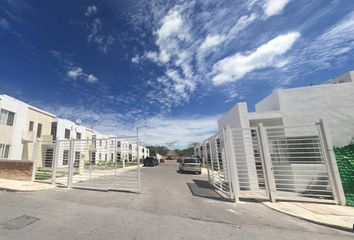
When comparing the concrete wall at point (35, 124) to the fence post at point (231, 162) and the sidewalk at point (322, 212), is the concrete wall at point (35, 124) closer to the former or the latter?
the fence post at point (231, 162)

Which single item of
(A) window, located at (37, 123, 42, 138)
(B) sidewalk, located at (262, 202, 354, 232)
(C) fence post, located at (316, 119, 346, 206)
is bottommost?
(B) sidewalk, located at (262, 202, 354, 232)

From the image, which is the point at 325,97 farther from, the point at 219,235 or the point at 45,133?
the point at 45,133

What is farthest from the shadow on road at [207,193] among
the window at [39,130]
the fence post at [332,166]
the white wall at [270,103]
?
the window at [39,130]

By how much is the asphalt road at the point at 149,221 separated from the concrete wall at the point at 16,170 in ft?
17.1

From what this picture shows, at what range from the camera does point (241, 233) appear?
4.69 metres

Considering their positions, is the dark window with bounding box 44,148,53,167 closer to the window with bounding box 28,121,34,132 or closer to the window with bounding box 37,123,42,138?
the window with bounding box 28,121,34,132

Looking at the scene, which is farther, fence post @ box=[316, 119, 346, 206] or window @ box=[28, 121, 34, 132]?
window @ box=[28, 121, 34, 132]

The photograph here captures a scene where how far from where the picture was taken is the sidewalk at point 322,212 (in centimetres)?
533

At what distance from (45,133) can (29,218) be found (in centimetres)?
2807

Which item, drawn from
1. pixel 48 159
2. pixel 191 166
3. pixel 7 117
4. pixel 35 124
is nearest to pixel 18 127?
pixel 7 117

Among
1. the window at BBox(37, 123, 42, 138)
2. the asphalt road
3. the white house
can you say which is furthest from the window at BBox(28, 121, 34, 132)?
the white house

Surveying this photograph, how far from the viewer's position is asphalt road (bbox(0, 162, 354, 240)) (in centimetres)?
452

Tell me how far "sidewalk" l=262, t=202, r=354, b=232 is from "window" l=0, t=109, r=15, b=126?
26.9 m

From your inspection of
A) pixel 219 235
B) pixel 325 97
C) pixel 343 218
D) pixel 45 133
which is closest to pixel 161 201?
pixel 219 235
